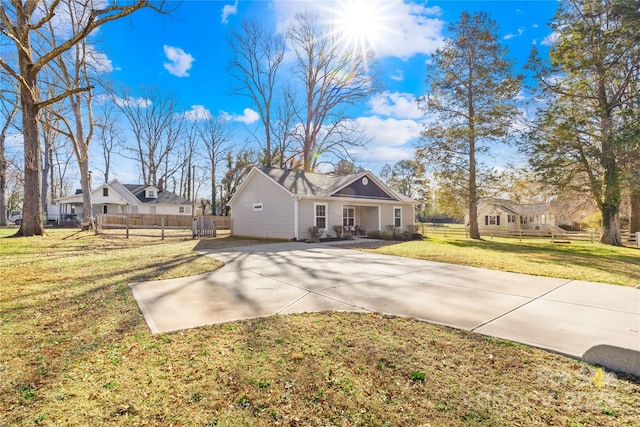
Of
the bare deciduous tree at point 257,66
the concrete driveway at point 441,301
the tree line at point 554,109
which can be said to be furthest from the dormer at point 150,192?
the concrete driveway at point 441,301

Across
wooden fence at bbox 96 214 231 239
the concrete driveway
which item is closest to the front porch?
wooden fence at bbox 96 214 231 239

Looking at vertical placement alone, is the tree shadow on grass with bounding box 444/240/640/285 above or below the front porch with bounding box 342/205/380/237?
below

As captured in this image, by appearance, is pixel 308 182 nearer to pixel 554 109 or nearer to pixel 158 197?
pixel 554 109

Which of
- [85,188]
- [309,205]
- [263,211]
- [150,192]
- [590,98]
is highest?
[590,98]

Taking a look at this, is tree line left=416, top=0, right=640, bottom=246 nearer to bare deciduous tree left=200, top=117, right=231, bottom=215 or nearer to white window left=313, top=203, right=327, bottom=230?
white window left=313, top=203, right=327, bottom=230

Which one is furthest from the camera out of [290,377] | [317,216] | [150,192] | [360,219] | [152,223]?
[150,192]

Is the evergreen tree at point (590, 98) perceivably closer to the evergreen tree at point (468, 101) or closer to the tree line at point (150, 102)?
the evergreen tree at point (468, 101)

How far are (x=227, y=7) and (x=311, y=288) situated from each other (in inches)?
544

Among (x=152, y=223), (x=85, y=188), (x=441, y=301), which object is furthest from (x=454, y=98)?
(x=152, y=223)

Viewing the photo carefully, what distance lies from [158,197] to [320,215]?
27879mm

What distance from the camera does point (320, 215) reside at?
56.2 ft

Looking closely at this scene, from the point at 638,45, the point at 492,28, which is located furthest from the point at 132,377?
the point at 492,28

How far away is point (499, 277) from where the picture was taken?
682 centimetres

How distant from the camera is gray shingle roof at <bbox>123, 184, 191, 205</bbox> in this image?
118ft
